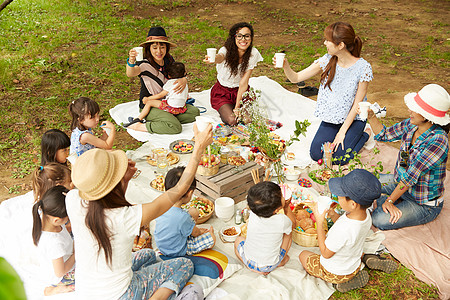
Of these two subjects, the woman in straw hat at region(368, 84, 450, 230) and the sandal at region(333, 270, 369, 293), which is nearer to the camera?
the sandal at region(333, 270, 369, 293)

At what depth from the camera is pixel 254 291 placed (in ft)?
10.6

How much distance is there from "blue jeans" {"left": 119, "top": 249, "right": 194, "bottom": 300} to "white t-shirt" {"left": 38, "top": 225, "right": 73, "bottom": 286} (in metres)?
0.57

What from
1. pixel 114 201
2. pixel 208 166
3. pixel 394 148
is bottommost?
pixel 394 148

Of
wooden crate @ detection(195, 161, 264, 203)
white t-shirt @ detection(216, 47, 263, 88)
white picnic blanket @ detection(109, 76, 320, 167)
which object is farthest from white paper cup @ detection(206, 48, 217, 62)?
wooden crate @ detection(195, 161, 264, 203)

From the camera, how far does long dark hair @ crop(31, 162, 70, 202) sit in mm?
3451

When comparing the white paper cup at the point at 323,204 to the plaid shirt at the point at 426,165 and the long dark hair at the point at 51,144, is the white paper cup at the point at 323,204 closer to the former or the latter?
the plaid shirt at the point at 426,165

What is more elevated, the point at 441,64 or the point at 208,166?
the point at 208,166

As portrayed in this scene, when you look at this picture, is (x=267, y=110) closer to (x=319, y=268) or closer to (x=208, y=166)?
(x=208, y=166)

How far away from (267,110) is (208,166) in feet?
8.27

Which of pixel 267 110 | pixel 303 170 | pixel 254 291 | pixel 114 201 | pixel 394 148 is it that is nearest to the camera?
pixel 114 201

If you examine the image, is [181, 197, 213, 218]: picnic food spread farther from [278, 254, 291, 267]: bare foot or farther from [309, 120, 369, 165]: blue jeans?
[309, 120, 369, 165]: blue jeans

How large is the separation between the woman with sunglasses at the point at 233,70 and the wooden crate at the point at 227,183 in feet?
5.53

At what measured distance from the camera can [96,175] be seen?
7.60 ft

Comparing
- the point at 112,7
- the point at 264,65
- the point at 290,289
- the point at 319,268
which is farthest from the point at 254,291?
the point at 112,7
